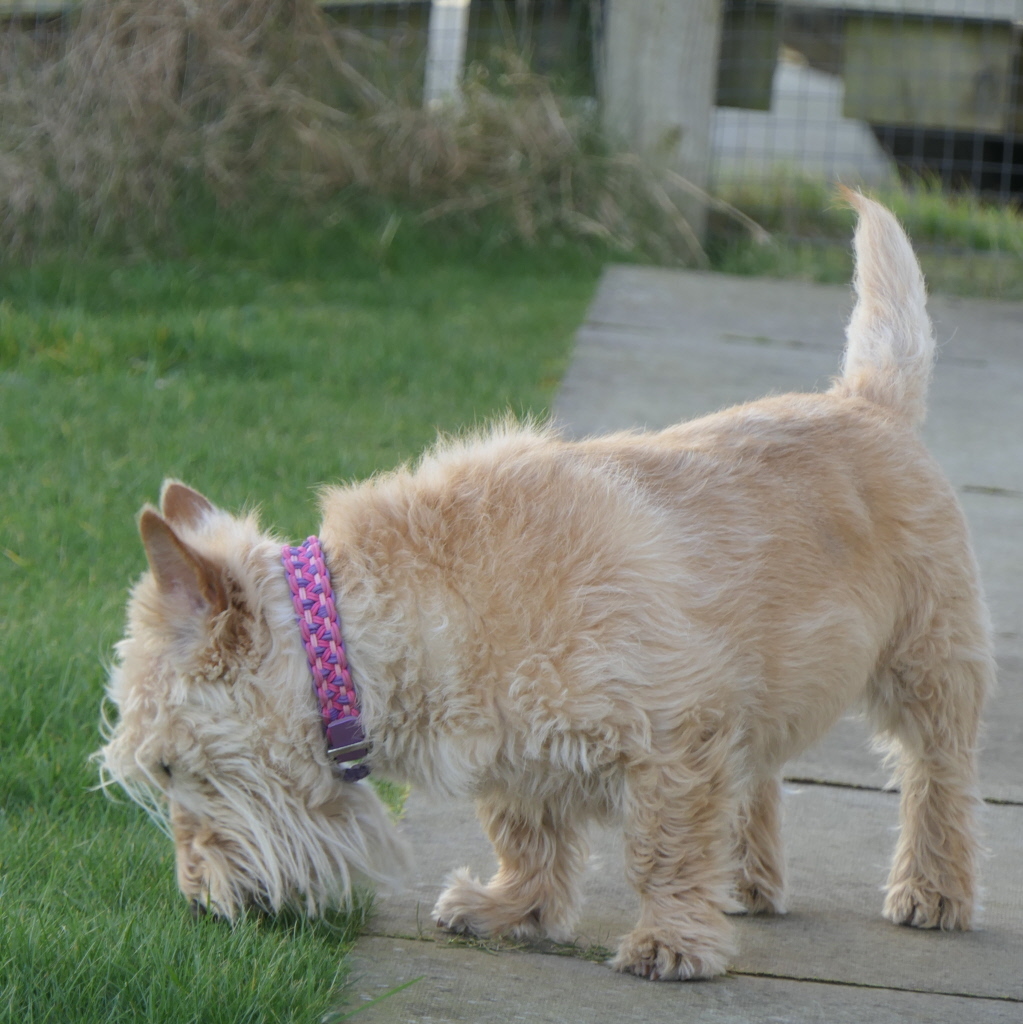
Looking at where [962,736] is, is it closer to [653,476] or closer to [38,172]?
[653,476]

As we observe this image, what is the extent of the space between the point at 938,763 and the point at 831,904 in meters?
0.39

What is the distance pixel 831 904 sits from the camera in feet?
10.3

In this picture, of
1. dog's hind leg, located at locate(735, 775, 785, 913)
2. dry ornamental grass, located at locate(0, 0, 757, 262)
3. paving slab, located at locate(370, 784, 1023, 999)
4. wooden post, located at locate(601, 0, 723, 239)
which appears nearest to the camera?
paving slab, located at locate(370, 784, 1023, 999)

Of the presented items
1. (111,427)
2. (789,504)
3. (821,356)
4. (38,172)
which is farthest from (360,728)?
(38,172)

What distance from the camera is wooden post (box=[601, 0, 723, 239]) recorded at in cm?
859

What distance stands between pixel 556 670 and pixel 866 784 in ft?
5.02

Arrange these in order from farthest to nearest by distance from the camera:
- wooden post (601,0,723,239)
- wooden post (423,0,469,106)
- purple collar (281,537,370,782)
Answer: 1. wooden post (423,0,469,106)
2. wooden post (601,0,723,239)
3. purple collar (281,537,370,782)

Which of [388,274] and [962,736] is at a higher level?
[388,274]

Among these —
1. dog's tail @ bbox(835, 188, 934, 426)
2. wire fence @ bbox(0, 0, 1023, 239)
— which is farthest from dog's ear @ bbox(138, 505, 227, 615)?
wire fence @ bbox(0, 0, 1023, 239)

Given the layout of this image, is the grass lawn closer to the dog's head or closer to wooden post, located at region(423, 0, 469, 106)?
the dog's head

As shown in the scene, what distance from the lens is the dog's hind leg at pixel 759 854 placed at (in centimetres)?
304

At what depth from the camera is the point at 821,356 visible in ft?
23.7

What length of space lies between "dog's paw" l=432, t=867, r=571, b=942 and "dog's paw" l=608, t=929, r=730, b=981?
0.28 meters

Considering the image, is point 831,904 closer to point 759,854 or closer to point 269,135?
point 759,854
